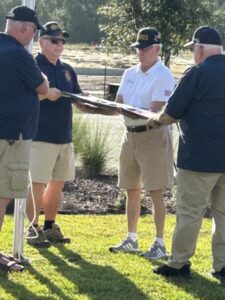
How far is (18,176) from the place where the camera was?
5.64 metres

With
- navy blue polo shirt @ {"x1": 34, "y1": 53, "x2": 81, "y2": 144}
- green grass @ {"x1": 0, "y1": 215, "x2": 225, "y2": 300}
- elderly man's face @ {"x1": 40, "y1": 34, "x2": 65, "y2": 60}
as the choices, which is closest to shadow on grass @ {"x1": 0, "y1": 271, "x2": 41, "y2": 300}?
green grass @ {"x1": 0, "y1": 215, "x2": 225, "y2": 300}

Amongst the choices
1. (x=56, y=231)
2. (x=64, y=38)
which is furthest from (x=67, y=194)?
(x=64, y=38)

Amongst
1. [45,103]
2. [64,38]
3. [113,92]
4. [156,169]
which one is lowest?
[113,92]

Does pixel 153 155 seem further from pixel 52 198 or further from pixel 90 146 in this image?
pixel 90 146

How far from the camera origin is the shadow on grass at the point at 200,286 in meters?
5.41

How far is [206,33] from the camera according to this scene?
18.3 ft

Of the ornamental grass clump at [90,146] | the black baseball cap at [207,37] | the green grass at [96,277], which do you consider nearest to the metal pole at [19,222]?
the green grass at [96,277]

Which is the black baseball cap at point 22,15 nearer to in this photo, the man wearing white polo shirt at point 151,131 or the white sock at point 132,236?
the man wearing white polo shirt at point 151,131

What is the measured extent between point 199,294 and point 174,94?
1.55m

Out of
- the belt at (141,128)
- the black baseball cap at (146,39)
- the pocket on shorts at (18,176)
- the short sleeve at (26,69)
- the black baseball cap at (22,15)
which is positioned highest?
the black baseball cap at (22,15)

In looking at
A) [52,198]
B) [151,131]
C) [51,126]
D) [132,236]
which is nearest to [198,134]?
[151,131]

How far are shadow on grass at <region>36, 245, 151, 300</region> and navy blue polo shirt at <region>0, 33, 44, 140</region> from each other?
4.01ft

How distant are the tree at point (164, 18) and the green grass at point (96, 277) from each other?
197 inches

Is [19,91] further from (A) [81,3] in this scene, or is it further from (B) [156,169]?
(A) [81,3]
